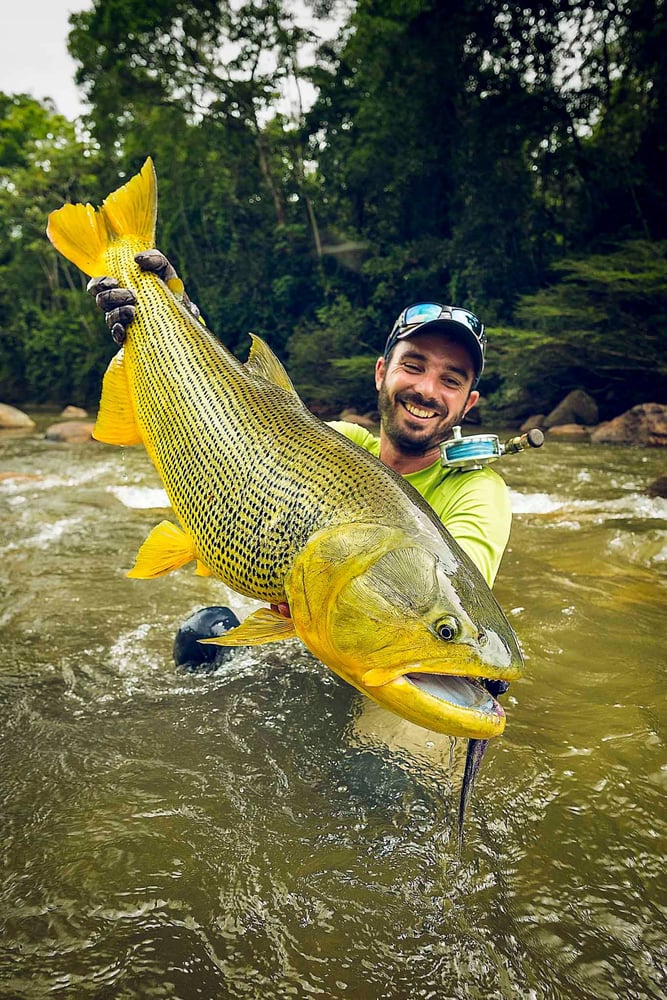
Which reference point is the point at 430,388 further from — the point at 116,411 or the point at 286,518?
the point at 116,411

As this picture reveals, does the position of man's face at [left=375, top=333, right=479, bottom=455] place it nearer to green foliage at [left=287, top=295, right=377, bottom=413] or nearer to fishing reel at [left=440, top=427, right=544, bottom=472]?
fishing reel at [left=440, top=427, right=544, bottom=472]

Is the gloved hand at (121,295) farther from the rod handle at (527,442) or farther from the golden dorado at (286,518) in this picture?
the rod handle at (527,442)

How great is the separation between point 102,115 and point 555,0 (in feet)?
62.3

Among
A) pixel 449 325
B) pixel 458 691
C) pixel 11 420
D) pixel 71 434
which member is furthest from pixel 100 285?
pixel 11 420

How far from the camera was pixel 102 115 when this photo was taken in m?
26.1

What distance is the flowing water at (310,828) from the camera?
1.50m

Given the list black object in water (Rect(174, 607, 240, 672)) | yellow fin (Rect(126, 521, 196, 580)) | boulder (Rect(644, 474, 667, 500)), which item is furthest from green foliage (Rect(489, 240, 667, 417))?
yellow fin (Rect(126, 521, 196, 580))

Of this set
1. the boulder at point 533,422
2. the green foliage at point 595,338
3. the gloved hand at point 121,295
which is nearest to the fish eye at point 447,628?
the gloved hand at point 121,295

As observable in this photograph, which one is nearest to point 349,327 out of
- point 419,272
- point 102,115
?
point 419,272

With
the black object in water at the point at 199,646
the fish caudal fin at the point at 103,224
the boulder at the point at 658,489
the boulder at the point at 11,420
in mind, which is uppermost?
the fish caudal fin at the point at 103,224

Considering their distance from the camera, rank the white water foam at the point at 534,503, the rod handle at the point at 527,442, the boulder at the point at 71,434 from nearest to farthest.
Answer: the rod handle at the point at 527,442
the white water foam at the point at 534,503
the boulder at the point at 71,434

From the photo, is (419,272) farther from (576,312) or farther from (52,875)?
(52,875)

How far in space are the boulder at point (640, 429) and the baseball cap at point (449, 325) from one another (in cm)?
1120

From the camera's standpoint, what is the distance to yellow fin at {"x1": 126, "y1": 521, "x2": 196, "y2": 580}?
2135 millimetres
